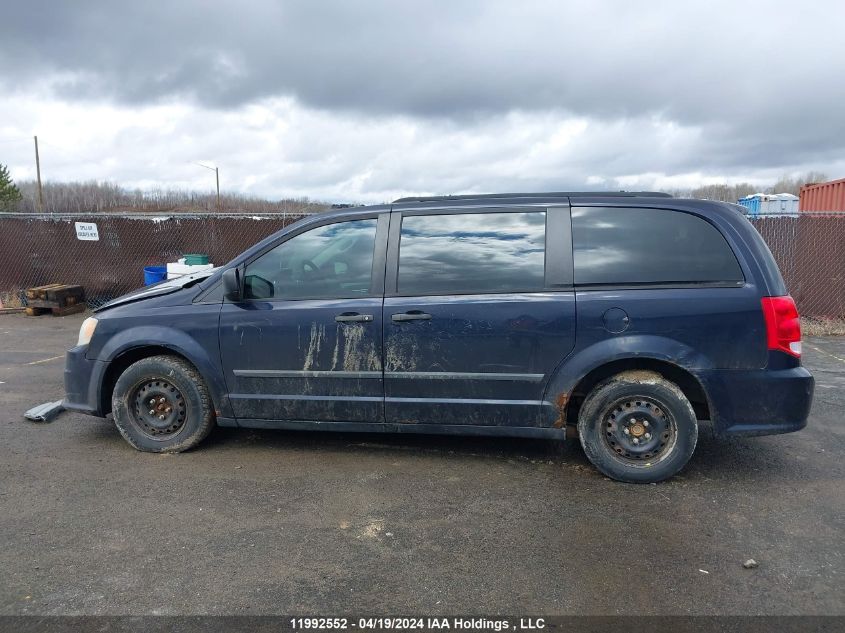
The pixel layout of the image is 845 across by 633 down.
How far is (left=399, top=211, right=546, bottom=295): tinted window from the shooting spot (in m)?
3.96

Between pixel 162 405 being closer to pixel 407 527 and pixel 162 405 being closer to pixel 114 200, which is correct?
pixel 407 527

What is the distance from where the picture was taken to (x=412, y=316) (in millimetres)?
3982

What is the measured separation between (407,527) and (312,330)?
58.0 inches

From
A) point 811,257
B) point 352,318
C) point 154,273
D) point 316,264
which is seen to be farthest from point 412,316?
point 811,257

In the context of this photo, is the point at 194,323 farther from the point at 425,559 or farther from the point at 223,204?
the point at 223,204

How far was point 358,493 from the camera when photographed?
3775 mm

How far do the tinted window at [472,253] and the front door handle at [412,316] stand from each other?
0.48 feet

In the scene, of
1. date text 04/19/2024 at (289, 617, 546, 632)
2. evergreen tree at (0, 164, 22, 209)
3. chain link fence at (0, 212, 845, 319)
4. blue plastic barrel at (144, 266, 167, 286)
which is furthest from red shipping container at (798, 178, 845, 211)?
evergreen tree at (0, 164, 22, 209)

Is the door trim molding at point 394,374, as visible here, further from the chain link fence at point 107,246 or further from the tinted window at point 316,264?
the chain link fence at point 107,246

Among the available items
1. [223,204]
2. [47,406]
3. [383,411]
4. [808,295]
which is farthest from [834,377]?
[223,204]

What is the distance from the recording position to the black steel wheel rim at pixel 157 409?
14.5 ft

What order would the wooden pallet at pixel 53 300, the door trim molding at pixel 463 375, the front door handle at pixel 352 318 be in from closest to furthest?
1. the door trim molding at pixel 463 375
2. the front door handle at pixel 352 318
3. the wooden pallet at pixel 53 300

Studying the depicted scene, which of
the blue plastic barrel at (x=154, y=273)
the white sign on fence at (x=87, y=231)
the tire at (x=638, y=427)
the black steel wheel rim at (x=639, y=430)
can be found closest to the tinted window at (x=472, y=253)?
the tire at (x=638, y=427)

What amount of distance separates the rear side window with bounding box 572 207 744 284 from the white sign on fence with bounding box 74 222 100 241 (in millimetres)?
10431
